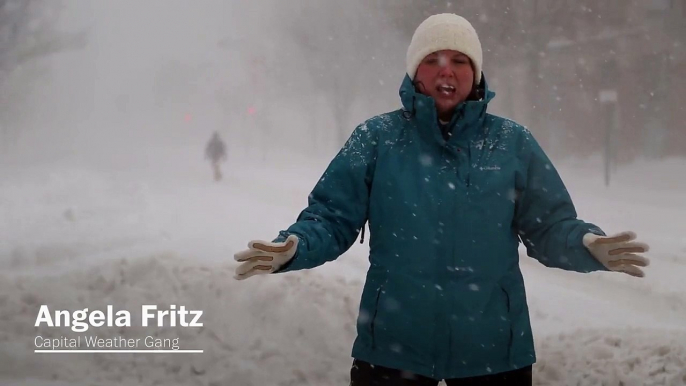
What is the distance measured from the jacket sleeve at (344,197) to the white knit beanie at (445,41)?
33cm

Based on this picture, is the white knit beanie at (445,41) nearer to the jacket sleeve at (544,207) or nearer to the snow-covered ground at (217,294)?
the jacket sleeve at (544,207)

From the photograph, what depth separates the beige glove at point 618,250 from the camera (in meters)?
1.74

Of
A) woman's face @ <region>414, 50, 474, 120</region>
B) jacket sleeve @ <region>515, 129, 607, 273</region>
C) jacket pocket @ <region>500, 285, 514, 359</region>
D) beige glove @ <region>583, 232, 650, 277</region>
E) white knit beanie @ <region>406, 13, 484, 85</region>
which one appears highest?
white knit beanie @ <region>406, 13, 484, 85</region>

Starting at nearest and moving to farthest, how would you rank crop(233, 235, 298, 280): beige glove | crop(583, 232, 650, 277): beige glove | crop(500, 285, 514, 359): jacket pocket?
1. crop(233, 235, 298, 280): beige glove
2. crop(583, 232, 650, 277): beige glove
3. crop(500, 285, 514, 359): jacket pocket

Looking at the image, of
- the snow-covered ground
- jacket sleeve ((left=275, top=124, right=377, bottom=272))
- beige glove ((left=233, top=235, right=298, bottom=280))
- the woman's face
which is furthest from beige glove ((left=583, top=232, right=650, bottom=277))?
the snow-covered ground

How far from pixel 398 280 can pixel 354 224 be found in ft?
0.79

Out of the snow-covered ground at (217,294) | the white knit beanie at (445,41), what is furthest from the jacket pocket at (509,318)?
the snow-covered ground at (217,294)

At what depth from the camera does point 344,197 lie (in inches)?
74.3

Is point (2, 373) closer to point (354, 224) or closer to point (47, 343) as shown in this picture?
point (47, 343)

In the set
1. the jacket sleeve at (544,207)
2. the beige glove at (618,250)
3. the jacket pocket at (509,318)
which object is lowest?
the jacket pocket at (509,318)

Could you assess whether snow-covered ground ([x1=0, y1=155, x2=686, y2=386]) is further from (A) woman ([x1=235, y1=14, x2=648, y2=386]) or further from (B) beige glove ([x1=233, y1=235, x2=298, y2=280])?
(B) beige glove ([x1=233, y1=235, x2=298, y2=280])

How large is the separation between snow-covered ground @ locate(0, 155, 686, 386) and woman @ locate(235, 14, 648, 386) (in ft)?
7.09

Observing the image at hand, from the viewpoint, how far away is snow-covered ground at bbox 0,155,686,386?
3.91m

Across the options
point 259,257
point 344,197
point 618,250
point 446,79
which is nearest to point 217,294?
point 344,197
